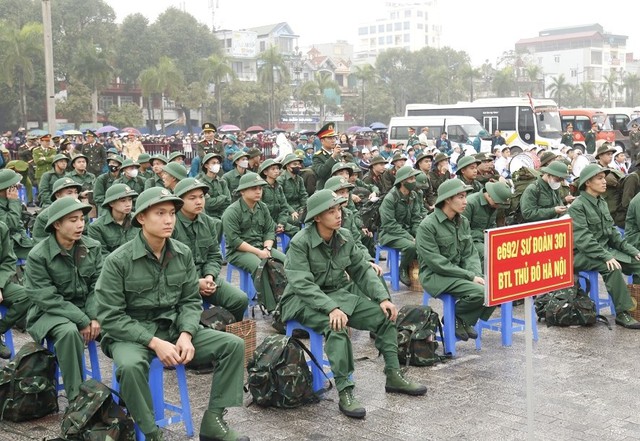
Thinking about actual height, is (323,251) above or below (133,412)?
above

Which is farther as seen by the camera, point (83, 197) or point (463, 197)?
point (83, 197)

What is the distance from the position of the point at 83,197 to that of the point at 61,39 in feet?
149

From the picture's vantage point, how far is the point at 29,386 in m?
5.61

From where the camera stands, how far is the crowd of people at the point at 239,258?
5.17 m

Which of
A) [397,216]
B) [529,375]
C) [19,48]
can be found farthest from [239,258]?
[19,48]

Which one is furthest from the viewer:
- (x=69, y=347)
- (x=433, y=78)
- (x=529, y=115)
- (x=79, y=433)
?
(x=433, y=78)

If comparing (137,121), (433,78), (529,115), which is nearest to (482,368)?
(529,115)

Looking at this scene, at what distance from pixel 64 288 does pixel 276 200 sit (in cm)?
471

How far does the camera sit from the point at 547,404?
588cm

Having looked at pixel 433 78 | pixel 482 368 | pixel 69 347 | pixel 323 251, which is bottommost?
pixel 482 368

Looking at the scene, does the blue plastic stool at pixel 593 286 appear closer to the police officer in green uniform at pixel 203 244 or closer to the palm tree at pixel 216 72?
the police officer in green uniform at pixel 203 244

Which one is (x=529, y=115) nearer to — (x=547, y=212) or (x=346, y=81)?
(x=547, y=212)

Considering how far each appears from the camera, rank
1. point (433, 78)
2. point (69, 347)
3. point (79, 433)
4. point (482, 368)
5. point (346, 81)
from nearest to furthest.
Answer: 1. point (79, 433)
2. point (69, 347)
3. point (482, 368)
4. point (433, 78)
5. point (346, 81)

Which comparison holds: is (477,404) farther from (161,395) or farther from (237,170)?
(237,170)
